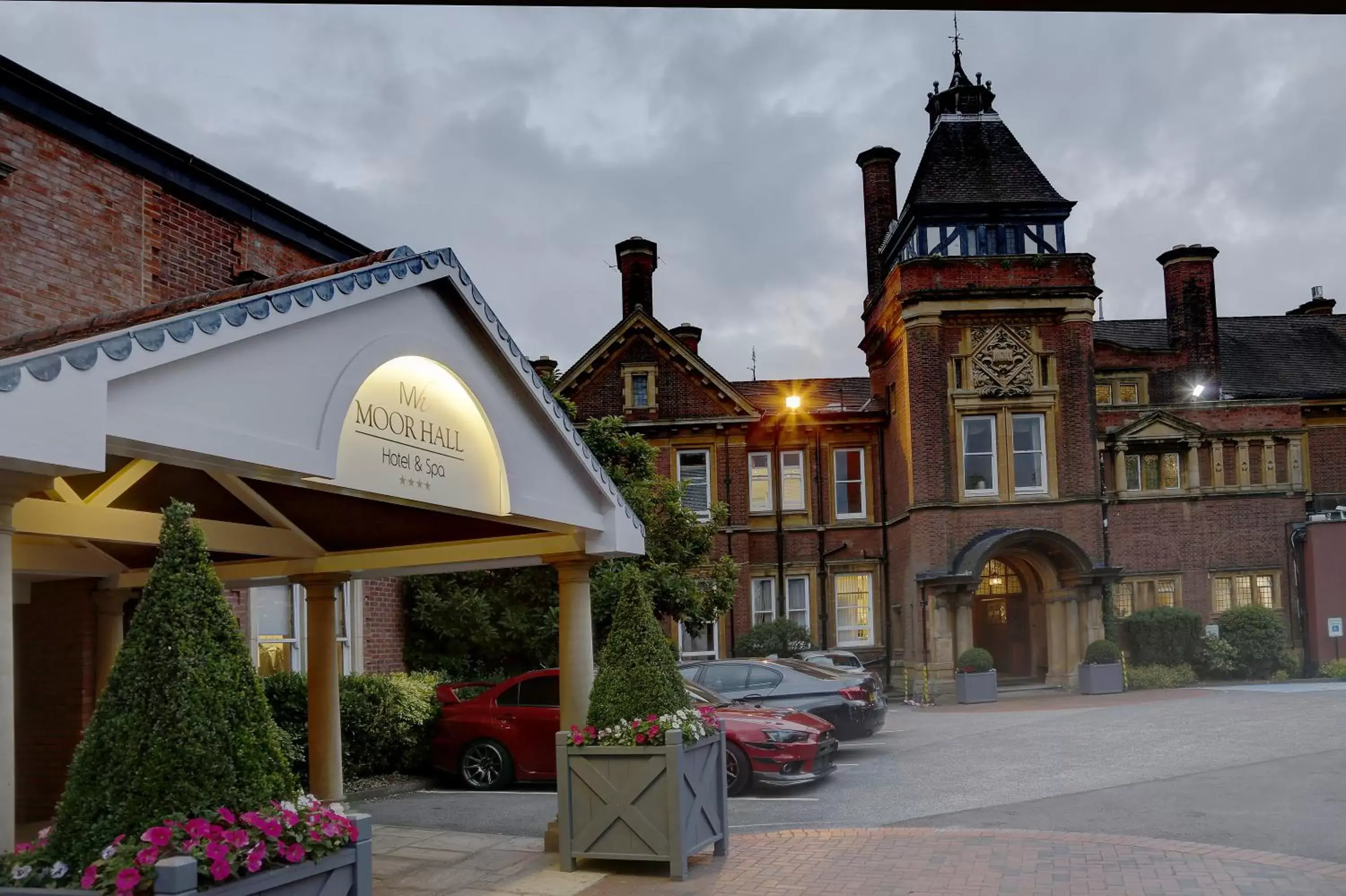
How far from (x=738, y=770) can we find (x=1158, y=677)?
61.1 ft

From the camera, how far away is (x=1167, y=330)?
38000 millimetres

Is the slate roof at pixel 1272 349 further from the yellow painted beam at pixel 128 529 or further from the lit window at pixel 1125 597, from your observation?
the yellow painted beam at pixel 128 529

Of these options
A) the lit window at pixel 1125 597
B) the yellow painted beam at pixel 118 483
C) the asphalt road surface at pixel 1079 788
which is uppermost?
the yellow painted beam at pixel 118 483

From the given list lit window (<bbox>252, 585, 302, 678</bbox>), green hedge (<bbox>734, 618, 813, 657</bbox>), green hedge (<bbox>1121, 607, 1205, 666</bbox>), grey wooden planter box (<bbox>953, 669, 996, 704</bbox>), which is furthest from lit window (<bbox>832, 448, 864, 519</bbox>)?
lit window (<bbox>252, 585, 302, 678</bbox>)

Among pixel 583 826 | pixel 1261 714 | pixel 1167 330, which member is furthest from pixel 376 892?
pixel 1167 330

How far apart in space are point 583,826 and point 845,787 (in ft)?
18.1

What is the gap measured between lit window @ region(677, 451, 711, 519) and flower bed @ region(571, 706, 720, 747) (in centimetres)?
2317

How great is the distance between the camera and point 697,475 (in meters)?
33.0

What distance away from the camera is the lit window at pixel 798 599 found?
1297 inches

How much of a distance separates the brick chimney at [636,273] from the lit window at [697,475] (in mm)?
4606

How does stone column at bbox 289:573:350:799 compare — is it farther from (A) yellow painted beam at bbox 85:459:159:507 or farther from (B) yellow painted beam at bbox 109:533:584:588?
(A) yellow painted beam at bbox 85:459:159:507

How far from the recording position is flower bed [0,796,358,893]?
4574 millimetres

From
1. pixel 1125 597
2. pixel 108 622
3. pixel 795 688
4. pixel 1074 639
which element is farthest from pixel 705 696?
pixel 1125 597

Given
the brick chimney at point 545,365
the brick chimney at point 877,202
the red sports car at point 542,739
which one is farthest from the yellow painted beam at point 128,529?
the brick chimney at point 877,202
